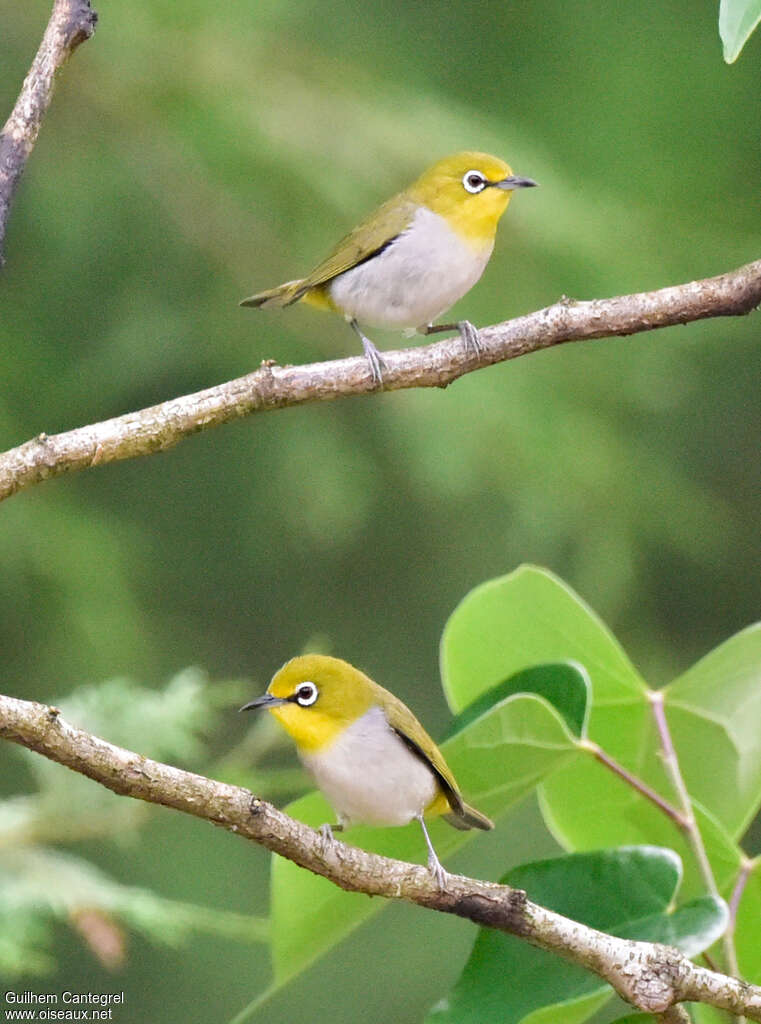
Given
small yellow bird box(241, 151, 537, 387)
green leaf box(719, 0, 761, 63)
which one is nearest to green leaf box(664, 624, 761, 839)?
small yellow bird box(241, 151, 537, 387)

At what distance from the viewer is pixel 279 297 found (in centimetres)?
158

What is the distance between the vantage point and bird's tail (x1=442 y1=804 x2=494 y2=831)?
4.14ft

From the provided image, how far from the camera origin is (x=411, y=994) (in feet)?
9.73

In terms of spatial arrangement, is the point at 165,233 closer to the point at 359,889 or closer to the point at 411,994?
the point at 411,994

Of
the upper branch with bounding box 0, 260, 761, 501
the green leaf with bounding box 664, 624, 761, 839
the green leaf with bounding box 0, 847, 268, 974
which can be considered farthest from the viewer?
the green leaf with bounding box 0, 847, 268, 974

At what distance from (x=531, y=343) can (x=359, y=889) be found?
461 millimetres

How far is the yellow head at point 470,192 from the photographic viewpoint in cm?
150

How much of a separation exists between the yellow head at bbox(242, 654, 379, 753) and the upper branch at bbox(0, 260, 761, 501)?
0.92 ft

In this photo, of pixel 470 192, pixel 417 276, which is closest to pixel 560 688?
pixel 417 276

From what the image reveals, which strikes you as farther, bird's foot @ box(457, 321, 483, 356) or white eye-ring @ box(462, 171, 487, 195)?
white eye-ring @ box(462, 171, 487, 195)

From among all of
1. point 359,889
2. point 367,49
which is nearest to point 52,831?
point 359,889

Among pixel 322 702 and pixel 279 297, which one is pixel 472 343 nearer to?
pixel 322 702

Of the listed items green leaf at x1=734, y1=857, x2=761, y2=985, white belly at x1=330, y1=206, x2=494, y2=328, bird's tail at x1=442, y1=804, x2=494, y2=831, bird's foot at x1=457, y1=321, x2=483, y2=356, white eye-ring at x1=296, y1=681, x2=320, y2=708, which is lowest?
green leaf at x1=734, y1=857, x2=761, y2=985

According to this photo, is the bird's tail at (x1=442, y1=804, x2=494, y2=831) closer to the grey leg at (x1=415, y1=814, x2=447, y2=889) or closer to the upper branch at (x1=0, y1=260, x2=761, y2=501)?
the grey leg at (x1=415, y1=814, x2=447, y2=889)
